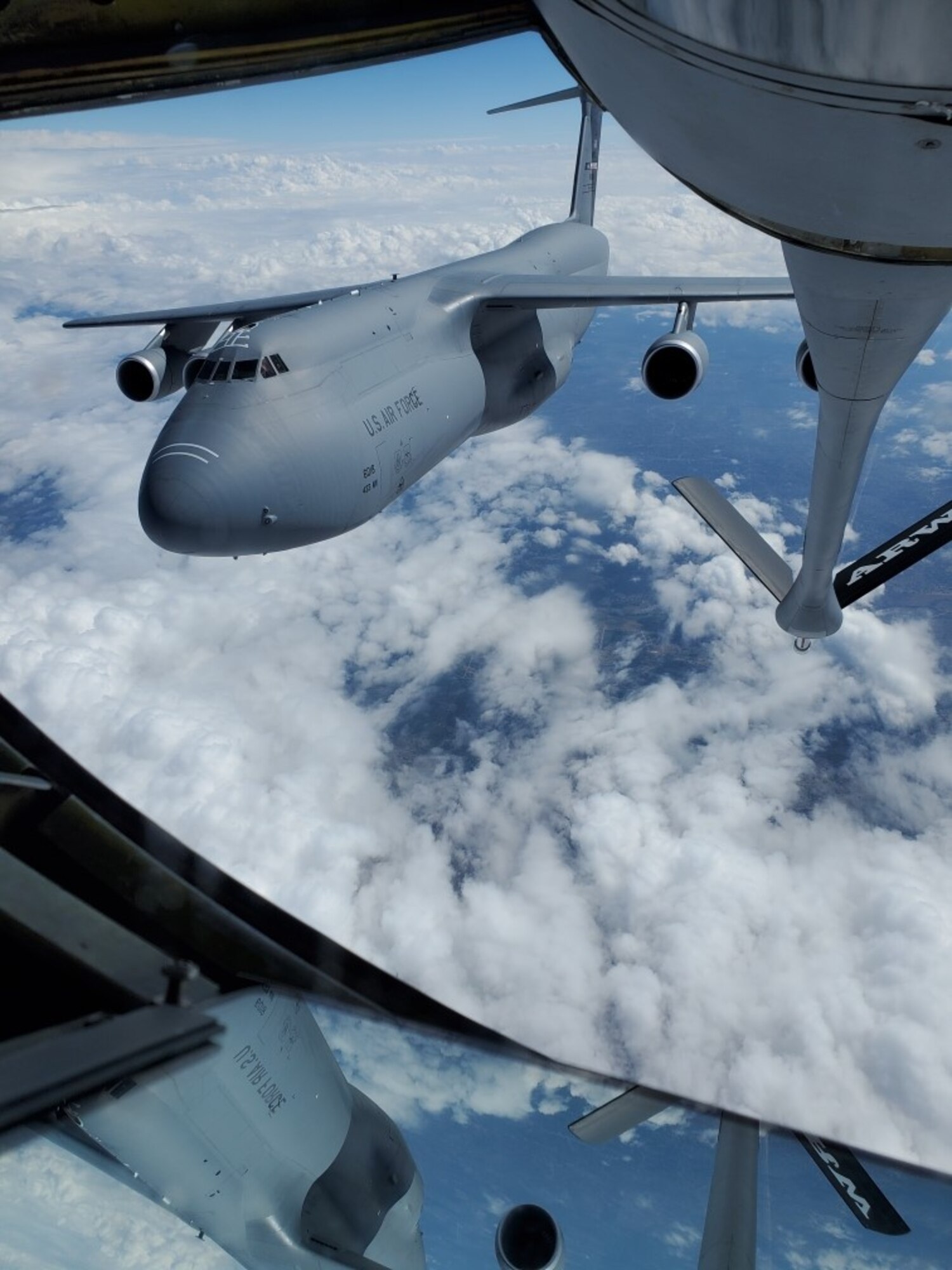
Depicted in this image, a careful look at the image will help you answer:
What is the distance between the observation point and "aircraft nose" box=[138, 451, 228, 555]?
6.71 meters

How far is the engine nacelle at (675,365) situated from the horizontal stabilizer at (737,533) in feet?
3.64

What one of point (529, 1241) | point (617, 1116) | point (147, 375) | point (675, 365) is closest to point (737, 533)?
Answer: point (675, 365)

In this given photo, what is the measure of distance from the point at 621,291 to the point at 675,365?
1.57 m

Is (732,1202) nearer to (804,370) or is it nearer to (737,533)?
(804,370)

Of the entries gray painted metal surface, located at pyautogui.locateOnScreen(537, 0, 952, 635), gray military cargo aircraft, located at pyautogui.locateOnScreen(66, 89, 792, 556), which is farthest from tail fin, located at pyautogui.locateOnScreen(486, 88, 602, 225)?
gray painted metal surface, located at pyautogui.locateOnScreen(537, 0, 952, 635)

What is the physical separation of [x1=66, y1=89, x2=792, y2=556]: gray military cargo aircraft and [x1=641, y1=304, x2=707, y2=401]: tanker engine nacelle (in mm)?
16

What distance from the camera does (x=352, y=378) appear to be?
7.98 metres

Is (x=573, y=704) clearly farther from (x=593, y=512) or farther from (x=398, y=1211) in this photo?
(x=398, y=1211)

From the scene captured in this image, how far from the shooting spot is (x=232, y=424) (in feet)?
23.3

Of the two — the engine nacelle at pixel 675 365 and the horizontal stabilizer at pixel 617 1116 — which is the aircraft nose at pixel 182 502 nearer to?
the engine nacelle at pixel 675 365

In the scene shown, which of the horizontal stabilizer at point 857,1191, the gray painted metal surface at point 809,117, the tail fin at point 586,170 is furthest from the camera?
the tail fin at point 586,170

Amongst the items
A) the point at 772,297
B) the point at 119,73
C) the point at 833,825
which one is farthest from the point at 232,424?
the point at 833,825

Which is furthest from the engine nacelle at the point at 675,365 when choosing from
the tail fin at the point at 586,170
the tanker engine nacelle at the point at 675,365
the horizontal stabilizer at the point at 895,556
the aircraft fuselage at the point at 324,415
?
the tail fin at the point at 586,170

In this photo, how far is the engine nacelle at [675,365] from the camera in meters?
8.69
